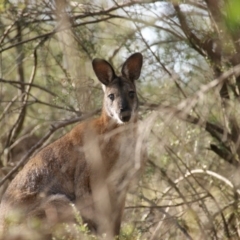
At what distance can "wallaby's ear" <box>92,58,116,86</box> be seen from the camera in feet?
24.8

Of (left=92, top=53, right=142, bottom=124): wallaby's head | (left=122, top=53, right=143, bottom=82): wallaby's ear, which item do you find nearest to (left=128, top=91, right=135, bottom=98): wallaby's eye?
(left=92, top=53, right=142, bottom=124): wallaby's head

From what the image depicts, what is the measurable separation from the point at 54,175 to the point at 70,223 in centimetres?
66

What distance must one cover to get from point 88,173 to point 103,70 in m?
1.21

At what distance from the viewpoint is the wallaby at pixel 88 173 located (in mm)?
6977

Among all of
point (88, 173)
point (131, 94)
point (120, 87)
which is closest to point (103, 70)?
point (120, 87)

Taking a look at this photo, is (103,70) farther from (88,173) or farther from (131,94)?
(88,173)

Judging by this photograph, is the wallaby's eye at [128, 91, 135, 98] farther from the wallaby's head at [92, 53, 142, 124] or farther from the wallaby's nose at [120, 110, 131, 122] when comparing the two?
the wallaby's nose at [120, 110, 131, 122]

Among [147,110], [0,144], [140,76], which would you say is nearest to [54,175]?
[147,110]

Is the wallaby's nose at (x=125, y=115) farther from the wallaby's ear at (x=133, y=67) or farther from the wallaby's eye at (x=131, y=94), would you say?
the wallaby's ear at (x=133, y=67)

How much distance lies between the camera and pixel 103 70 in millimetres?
7680

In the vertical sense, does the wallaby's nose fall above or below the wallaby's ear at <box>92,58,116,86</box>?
below

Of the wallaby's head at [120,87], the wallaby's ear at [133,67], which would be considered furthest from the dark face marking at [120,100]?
the wallaby's ear at [133,67]

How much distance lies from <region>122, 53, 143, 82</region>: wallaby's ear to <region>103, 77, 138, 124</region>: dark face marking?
106 millimetres

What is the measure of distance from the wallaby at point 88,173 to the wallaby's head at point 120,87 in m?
0.01
